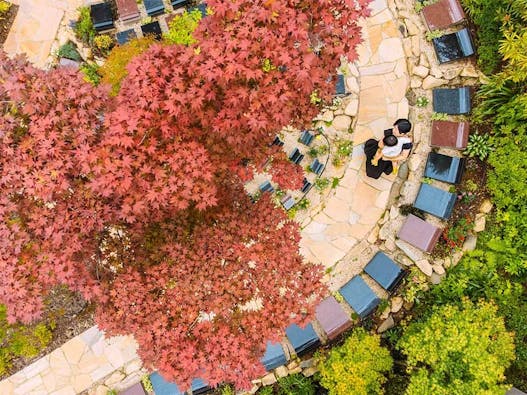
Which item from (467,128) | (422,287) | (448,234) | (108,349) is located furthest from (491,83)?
(108,349)

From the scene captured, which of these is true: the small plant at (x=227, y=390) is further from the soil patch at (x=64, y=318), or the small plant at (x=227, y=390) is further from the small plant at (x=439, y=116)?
the small plant at (x=439, y=116)

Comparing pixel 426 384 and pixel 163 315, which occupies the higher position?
pixel 163 315

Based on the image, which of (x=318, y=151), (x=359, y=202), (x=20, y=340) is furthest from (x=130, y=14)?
(x=20, y=340)

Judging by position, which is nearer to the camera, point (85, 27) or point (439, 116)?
point (439, 116)

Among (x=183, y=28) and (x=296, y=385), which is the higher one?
(x=183, y=28)

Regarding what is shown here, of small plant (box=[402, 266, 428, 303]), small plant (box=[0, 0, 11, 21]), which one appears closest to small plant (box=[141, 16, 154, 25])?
small plant (box=[0, 0, 11, 21])

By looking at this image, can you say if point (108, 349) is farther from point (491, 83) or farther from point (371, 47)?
point (491, 83)

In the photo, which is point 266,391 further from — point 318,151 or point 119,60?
point 119,60
